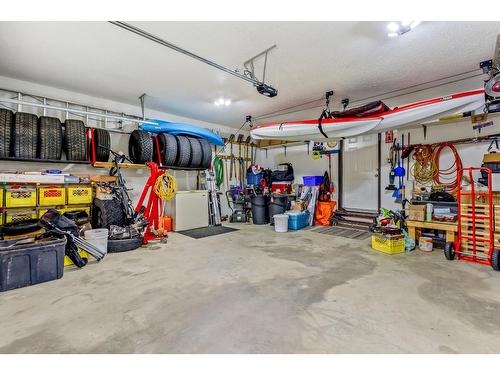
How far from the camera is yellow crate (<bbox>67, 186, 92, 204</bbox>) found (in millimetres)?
4312

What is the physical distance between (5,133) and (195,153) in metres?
3.25

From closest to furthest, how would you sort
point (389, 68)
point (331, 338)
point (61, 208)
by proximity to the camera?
point (331, 338) → point (389, 68) → point (61, 208)

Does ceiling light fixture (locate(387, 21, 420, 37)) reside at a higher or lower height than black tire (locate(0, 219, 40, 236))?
higher

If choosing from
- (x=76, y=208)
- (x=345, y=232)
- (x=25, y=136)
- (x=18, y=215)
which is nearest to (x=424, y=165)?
(x=345, y=232)

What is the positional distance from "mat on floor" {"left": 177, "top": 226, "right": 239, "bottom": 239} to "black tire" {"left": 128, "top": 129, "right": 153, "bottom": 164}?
1877 mm

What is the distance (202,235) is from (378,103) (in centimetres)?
442

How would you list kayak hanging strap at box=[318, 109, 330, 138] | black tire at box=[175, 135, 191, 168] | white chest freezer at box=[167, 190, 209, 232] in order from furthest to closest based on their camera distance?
1. white chest freezer at box=[167, 190, 209, 232]
2. black tire at box=[175, 135, 191, 168]
3. kayak hanging strap at box=[318, 109, 330, 138]

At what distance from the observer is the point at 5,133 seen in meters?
3.68

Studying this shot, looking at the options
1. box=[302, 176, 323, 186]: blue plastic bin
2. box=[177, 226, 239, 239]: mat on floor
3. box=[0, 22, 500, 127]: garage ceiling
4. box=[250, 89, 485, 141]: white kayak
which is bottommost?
box=[177, 226, 239, 239]: mat on floor

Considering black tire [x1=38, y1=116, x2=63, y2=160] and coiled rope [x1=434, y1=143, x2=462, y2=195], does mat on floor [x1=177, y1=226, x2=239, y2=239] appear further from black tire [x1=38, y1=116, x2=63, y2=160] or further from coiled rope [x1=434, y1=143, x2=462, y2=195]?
coiled rope [x1=434, y1=143, x2=462, y2=195]

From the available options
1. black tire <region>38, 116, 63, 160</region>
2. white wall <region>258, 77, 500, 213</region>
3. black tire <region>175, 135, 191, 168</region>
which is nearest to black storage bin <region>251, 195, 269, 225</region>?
black tire <region>175, 135, 191, 168</region>

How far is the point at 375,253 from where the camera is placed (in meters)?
3.87

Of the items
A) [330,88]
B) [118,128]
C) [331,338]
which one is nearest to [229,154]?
[118,128]
